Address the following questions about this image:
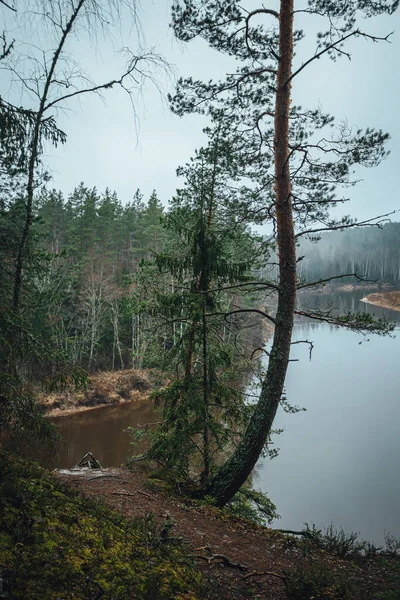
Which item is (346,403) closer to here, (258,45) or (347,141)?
(347,141)


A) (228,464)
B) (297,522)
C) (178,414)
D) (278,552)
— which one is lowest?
(297,522)

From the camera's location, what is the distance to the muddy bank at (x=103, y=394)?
20.8 m

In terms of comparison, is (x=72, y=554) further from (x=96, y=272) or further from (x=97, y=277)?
(x=96, y=272)

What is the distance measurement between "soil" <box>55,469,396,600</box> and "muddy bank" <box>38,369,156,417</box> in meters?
14.6

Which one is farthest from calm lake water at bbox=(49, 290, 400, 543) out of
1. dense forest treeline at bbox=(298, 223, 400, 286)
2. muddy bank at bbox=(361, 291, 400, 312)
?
dense forest treeline at bbox=(298, 223, 400, 286)

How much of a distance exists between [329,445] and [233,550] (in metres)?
13.1

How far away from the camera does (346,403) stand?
19750 millimetres

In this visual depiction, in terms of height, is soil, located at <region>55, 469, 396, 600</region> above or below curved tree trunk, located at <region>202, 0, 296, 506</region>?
below

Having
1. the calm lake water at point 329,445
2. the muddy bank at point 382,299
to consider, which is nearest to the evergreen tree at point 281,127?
the calm lake water at point 329,445

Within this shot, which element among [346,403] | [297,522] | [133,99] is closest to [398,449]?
[346,403]

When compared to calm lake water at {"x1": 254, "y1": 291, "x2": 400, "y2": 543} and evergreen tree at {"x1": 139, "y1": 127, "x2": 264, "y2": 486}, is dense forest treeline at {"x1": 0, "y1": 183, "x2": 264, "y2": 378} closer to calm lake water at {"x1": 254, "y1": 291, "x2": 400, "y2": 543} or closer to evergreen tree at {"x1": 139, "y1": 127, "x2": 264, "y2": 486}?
calm lake water at {"x1": 254, "y1": 291, "x2": 400, "y2": 543}

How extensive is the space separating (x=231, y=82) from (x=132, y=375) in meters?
22.8

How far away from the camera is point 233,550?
408 cm

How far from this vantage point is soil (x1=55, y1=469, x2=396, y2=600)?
125 inches
